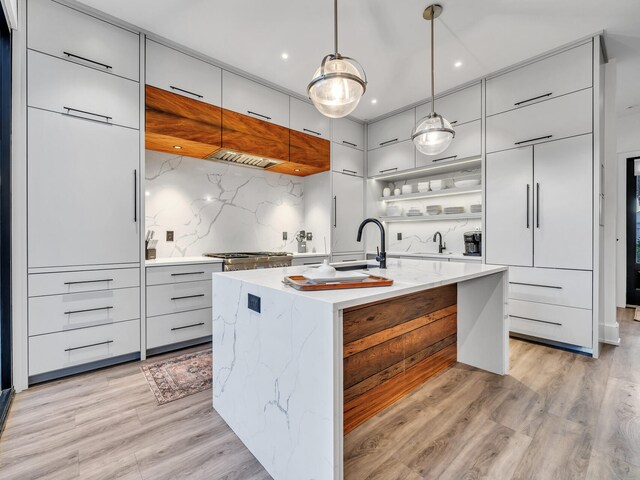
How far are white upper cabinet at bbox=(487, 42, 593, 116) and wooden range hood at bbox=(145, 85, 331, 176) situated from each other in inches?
79.2

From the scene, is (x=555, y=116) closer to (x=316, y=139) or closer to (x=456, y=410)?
(x=316, y=139)

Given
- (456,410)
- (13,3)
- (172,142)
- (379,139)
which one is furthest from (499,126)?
(13,3)

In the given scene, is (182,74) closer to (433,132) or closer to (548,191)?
(433,132)

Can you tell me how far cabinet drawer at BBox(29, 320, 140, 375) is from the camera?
2123 mm

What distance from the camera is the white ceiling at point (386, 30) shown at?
2.30 metres

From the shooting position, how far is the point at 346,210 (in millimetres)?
4266

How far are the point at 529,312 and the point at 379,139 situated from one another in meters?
2.86

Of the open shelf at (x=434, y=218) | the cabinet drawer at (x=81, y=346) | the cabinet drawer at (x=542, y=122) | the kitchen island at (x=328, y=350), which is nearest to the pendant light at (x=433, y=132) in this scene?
the kitchen island at (x=328, y=350)

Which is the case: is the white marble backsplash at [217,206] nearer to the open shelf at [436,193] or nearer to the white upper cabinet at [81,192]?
the white upper cabinet at [81,192]

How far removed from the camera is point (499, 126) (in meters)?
3.21

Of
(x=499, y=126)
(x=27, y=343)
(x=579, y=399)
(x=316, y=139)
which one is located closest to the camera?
(x=579, y=399)

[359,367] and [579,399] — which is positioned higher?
[359,367]

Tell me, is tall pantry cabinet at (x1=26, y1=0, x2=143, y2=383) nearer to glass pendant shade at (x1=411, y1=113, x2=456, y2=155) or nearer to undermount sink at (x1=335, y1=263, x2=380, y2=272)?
undermount sink at (x1=335, y1=263, x2=380, y2=272)

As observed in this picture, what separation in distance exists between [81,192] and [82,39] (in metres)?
1.15
